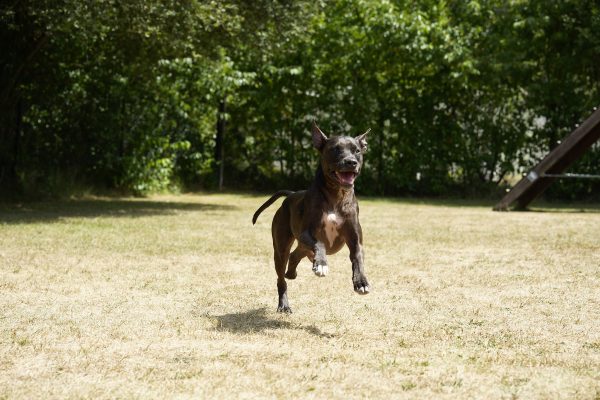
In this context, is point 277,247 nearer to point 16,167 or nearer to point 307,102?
point 16,167

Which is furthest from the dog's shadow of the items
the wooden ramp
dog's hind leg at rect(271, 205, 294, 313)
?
the wooden ramp

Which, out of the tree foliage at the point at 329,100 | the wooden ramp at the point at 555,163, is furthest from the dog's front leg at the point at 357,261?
the tree foliage at the point at 329,100

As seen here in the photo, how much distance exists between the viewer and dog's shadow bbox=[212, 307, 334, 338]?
569 cm

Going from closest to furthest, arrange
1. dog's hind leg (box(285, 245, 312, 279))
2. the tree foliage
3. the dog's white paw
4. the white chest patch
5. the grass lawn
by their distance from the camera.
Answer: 1. the grass lawn
2. the dog's white paw
3. the white chest patch
4. dog's hind leg (box(285, 245, 312, 279))
5. the tree foliage

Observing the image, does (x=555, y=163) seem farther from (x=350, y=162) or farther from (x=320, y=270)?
(x=320, y=270)

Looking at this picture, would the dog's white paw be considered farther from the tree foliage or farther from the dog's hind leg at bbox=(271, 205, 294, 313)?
the tree foliage

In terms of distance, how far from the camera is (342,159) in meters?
5.71

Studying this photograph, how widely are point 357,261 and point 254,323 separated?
3.10 feet

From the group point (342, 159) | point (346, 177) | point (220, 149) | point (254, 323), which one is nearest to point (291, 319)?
point (254, 323)

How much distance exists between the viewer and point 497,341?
17.7ft

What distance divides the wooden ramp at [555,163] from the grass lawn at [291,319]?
479 cm

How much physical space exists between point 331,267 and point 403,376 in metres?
4.64

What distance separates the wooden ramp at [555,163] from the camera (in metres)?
16.2

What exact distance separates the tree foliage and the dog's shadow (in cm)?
1168
